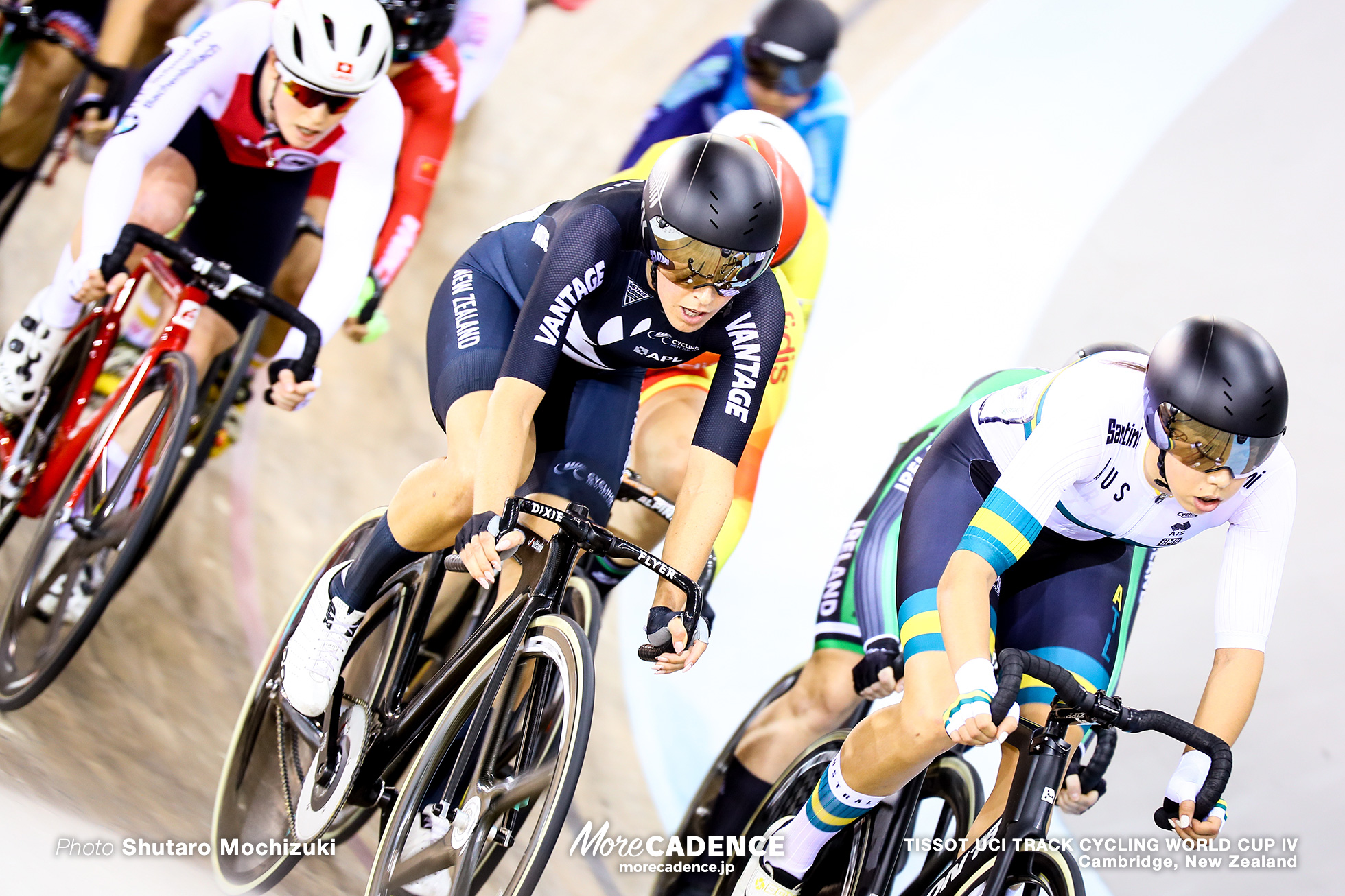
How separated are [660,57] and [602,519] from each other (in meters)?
5.32

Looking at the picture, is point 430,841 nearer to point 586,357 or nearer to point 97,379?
point 586,357

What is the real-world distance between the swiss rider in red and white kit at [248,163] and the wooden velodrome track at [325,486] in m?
1.02

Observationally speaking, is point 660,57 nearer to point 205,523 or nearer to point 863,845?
point 205,523

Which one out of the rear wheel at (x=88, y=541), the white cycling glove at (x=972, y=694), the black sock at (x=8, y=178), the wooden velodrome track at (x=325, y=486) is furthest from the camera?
the black sock at (x=8, y=178)

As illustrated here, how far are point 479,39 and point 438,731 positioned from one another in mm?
3816

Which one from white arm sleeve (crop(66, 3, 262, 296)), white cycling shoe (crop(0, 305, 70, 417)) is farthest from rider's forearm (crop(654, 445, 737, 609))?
white cycling shoe (crop(0, 305, 70, 417))

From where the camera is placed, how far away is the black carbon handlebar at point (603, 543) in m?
2.38

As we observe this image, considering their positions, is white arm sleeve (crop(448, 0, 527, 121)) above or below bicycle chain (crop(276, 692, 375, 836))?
above

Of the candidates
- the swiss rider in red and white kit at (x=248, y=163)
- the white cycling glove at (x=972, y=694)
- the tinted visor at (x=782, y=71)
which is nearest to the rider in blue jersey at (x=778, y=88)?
the tinted visor at (x=782, y=71)

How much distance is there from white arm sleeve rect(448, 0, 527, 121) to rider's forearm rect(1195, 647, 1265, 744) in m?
3.89

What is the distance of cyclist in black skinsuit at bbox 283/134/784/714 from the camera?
97.3 inches

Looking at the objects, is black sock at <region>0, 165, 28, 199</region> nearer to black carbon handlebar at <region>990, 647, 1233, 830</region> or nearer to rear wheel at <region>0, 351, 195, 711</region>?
rear wheel at <region>0, 351, 195, 711</region>

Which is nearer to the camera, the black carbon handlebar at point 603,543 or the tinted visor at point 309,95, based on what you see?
the black carbon handlebar at point 603,543

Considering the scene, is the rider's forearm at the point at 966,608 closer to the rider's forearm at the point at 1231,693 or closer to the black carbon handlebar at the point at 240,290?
the rider's forearm at the point at 1231,693
